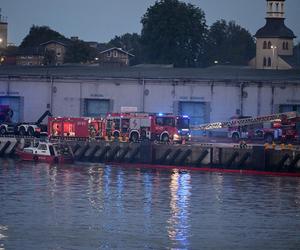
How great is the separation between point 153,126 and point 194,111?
849cm

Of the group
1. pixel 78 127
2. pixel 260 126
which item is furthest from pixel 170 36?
pixel 78 127

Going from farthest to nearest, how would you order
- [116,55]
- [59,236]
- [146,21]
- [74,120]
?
[116,55] → [146,21] → [74,120] → [59,236]

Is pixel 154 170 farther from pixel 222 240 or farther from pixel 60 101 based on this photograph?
pixel 222 240

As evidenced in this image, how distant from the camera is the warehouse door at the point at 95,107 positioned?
88438 millimetres

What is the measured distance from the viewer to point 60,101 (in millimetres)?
88562

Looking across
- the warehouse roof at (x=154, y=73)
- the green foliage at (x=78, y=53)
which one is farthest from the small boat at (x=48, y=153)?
the green foliage at (x=78, y=53)

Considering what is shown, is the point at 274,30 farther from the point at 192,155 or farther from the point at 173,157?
the point at 192,155

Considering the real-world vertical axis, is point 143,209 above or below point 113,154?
below

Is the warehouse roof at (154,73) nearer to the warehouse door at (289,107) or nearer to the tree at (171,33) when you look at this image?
the warehouse door at (289,107)

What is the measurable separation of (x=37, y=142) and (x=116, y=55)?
9218 cm

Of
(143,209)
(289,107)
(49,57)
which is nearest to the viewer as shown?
(143,209)

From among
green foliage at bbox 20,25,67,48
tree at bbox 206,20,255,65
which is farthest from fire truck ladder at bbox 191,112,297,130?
green foliage at bbox 20,25,67,48

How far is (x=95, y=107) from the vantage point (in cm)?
8881

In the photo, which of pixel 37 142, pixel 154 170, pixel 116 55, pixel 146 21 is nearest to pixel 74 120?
pixel 37 142
